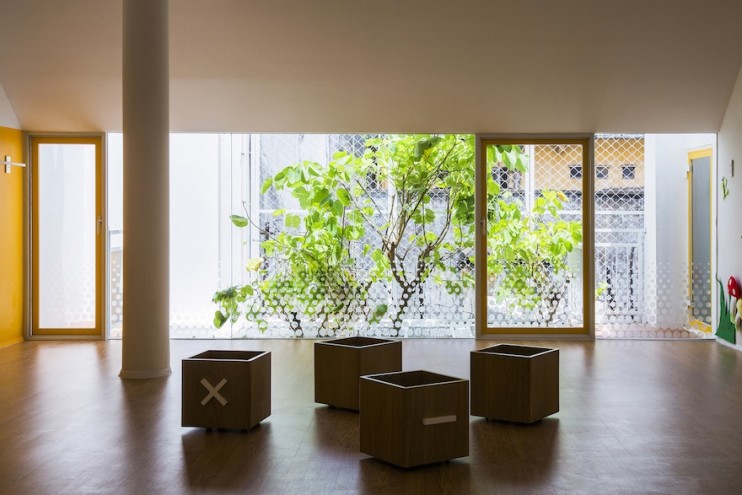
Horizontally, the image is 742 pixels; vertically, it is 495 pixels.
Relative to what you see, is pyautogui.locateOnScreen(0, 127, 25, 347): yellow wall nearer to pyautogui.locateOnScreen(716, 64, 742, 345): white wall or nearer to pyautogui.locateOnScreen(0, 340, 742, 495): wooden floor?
pyautogui.locateOnScreen(0, 340, 742, 495): wooden floor

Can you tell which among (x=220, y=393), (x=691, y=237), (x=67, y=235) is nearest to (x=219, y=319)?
(x=67, y=235)

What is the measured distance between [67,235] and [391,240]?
9.67 feet

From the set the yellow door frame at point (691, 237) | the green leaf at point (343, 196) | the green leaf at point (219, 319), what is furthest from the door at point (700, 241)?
the green leaf at point (219, 319)

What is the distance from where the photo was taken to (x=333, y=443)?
3.96 meters

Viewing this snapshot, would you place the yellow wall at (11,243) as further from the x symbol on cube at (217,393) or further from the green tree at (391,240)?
the x symbol on cube at (217,393)

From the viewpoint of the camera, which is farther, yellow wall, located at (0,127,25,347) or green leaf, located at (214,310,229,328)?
green leaf, located at (214,310,229,328)

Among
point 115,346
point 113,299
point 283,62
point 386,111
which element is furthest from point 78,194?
point 386,111

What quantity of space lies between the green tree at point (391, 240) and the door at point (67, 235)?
120cm

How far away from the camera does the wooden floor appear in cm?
333

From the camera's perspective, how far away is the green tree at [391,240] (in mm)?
7809

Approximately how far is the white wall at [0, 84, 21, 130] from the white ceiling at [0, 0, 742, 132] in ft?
0.25

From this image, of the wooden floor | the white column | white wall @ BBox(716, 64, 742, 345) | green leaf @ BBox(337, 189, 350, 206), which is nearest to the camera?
the wooden floor

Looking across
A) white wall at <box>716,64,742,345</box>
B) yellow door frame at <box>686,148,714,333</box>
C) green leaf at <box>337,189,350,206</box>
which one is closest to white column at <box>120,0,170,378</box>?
green leaf at <box>337,189,350,206</box>

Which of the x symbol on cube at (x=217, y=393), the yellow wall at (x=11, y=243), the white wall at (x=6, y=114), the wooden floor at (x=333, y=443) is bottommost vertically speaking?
the wooden floor at (x=333, y=443)
